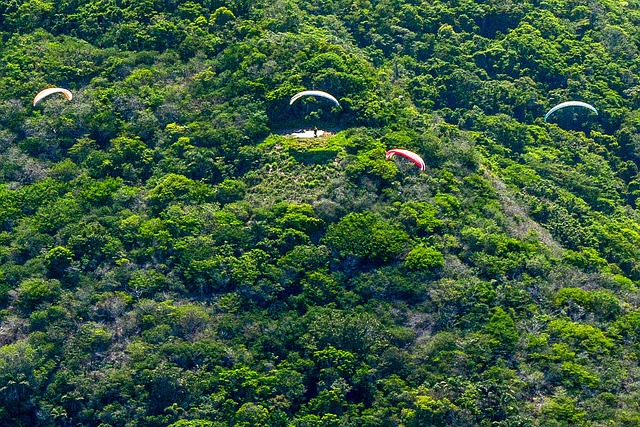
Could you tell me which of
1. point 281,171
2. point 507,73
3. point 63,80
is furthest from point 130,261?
point 507,73

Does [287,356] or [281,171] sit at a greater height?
[281,171]

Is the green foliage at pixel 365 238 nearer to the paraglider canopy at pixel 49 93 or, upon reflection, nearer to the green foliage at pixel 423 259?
the green foliage at pixel 423 259

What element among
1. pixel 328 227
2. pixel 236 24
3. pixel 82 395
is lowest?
pixel 82 395

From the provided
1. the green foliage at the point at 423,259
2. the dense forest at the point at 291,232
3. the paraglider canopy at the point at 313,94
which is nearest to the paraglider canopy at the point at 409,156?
the dense forest at the point at 291,232

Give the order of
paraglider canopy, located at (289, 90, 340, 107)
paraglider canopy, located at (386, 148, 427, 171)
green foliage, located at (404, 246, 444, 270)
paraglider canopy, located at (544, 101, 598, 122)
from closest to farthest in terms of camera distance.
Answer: green foliage, located at (404, 246, 444, 270) → paraglider canopy, located at (386, 148, 427, 171) → paraglider canopy, located at (289, 90, 340, 107) → paraglider canopy, located at (544, 101, 598, 122)

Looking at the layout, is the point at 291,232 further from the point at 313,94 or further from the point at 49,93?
the point at 49,93

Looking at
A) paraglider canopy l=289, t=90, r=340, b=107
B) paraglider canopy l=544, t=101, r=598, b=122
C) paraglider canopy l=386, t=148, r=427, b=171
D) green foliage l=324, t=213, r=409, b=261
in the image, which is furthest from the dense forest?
paraglider canopy l=544, t=101, r=598, b=122

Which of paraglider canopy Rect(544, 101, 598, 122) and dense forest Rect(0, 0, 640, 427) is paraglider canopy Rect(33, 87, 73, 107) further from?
paraglider canopy Rect(544, 101, 598, 122)

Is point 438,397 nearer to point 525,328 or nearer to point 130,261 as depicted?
point 525,328
